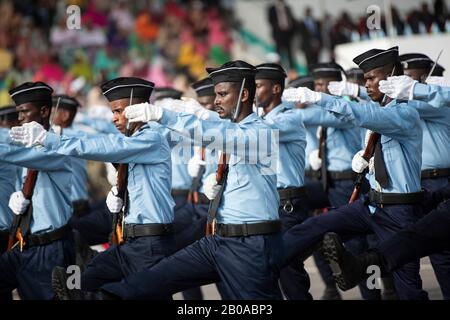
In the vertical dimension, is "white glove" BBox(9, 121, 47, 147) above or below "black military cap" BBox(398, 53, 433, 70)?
below

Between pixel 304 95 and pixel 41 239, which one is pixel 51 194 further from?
pixel 304 95

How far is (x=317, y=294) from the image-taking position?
10.3 meters

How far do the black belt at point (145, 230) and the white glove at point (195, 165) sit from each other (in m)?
2.87

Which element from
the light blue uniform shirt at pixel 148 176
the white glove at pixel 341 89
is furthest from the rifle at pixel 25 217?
the white glove at pixel 341 89

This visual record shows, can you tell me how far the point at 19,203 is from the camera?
25.8 ft

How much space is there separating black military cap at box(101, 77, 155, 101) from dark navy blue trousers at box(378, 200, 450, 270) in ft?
7.06

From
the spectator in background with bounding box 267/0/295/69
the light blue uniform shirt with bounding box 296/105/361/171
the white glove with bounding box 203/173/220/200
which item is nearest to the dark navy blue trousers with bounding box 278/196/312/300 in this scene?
the white glove with bounding box 203/173/220/200

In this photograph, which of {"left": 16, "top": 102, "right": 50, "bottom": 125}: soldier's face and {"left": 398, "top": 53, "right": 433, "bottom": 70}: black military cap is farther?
{"left": 398, "top": 53, "right": 433, "bottom": 70}: black military cap

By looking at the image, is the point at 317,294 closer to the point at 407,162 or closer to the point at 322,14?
the point at 407,162

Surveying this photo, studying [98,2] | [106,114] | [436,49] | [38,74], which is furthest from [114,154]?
[98,2]

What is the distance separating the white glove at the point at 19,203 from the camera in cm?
786

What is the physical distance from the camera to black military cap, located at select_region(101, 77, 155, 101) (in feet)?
25.0

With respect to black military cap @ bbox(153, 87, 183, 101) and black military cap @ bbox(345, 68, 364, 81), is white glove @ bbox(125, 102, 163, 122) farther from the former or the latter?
black military cap @ bbox(153, 87, 183, 101)
